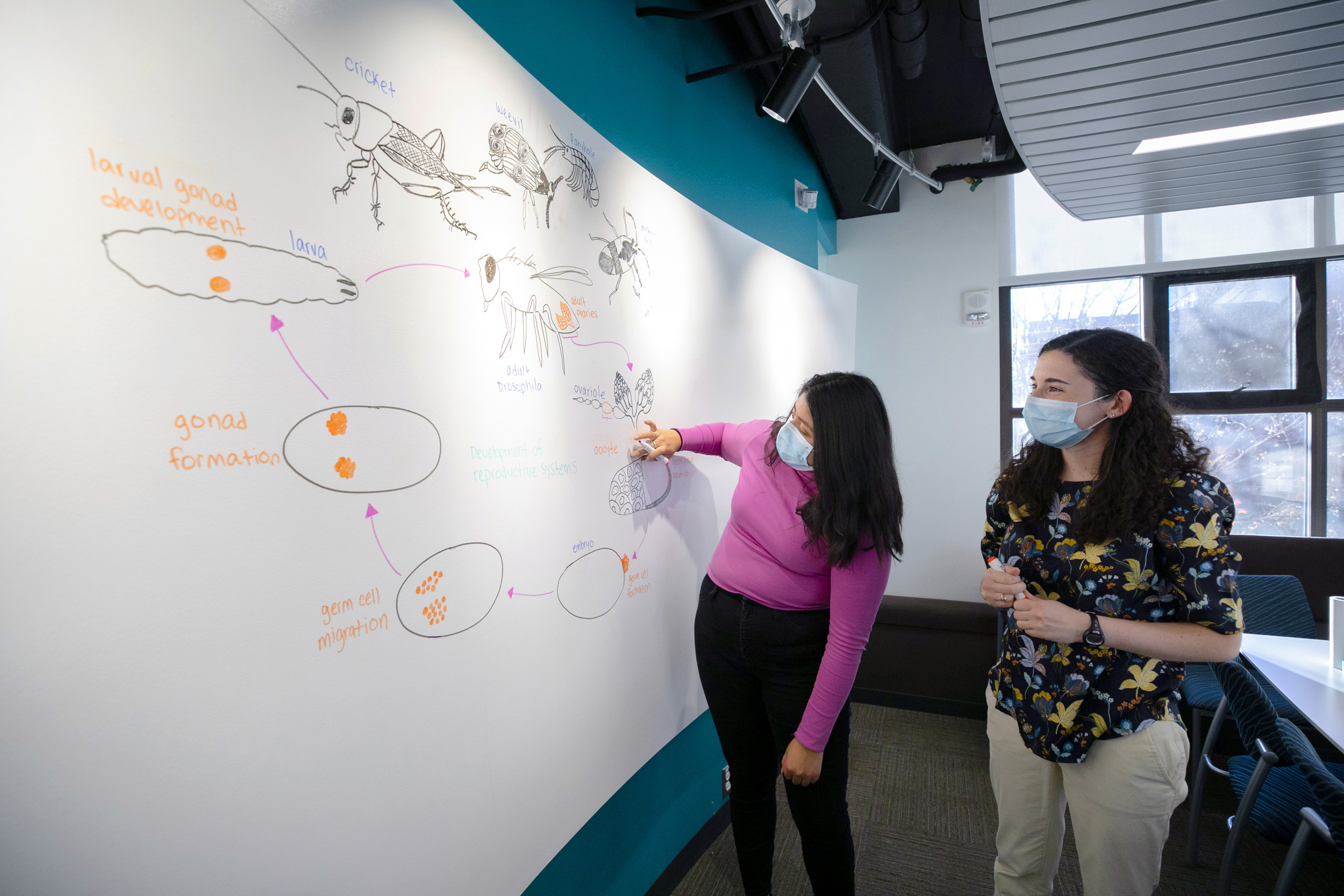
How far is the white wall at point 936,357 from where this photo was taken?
4066 millimetres

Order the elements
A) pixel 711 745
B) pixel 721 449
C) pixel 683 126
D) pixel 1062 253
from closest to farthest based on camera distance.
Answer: pixel 721 449 → pixel 683 126 → pixel 711 745 → pixel 1062 253

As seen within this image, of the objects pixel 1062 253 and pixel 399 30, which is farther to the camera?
pixel 1062 253

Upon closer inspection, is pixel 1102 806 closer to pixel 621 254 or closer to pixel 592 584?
pixel 592 584

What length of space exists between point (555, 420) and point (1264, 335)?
4.67m

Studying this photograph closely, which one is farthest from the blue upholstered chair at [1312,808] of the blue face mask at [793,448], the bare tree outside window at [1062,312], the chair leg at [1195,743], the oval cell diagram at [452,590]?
the bare tree outside window at [1062,312]

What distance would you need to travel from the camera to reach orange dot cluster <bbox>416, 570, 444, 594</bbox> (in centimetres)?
104

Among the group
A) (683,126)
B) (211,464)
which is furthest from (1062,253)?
(211,464)

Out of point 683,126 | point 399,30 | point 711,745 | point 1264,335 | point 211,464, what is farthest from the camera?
point 1264,335

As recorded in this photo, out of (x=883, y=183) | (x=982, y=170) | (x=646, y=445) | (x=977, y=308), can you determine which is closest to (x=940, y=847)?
(x=646, y=445)

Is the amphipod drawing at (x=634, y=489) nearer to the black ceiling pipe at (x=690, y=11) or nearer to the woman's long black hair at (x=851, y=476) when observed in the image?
the woman's long black hair at (x=851, y=476)

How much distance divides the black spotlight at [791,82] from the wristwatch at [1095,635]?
1.62m

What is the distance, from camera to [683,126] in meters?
2.24

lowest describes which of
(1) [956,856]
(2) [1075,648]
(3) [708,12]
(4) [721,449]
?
(1) [956,856]

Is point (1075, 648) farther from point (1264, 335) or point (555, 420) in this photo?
point (1264, 335)
